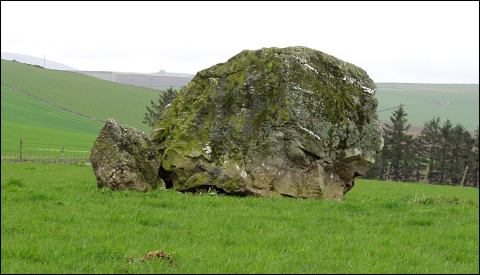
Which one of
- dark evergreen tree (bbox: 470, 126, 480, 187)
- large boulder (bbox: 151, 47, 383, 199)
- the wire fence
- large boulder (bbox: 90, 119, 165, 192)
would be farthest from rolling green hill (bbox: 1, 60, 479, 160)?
dark evergreen tree (bbox: 470, 126, 480, 187)

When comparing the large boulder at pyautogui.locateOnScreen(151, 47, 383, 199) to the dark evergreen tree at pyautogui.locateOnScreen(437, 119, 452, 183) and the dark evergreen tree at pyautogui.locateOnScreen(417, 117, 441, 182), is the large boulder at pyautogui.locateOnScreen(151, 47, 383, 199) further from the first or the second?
the dark evergreen tree at pyautogui.locateOnScreen(417, 117, 441, 182)

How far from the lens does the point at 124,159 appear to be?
19.9 meters

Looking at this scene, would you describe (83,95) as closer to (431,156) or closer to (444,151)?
(431,156)

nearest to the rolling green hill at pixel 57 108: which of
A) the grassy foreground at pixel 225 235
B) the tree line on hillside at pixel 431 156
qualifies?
the grassy foreground at pixel 225 235

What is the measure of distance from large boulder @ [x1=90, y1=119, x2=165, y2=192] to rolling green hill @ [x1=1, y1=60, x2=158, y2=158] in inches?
129

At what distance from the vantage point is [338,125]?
71.5 feet

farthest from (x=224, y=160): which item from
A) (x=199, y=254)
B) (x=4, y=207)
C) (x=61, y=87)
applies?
(x=61, y=87)

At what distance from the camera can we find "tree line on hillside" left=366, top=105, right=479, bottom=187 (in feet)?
299

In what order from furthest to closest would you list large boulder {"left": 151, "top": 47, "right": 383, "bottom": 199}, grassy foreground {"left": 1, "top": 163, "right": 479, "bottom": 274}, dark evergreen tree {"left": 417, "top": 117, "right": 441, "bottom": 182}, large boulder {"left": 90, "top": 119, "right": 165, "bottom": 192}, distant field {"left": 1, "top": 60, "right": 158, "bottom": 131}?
dark evergreen tree {"left": 417, "top": 117, "right": 441, "bottom": 182}
distant field {"left": 1, "top": 60, "right": 158, "bottom": 131}
large boulder {"left": 151, "top": 47, "right": 383, "bottom": 199}
large boulder {"left": 90, "top": 119, "right": 165, "bottom": 192}
grassy foreground {"left": 1, "top": 163, "right": 479, "bottom": 274}

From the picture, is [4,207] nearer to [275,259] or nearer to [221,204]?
[221,204]

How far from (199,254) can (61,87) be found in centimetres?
7869

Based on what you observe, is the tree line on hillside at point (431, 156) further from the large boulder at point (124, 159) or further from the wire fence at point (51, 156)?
the large boulder at point (124, 159)

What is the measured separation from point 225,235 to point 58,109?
54.0 metres

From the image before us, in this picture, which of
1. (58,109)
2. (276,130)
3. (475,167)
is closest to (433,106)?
(475,167)
